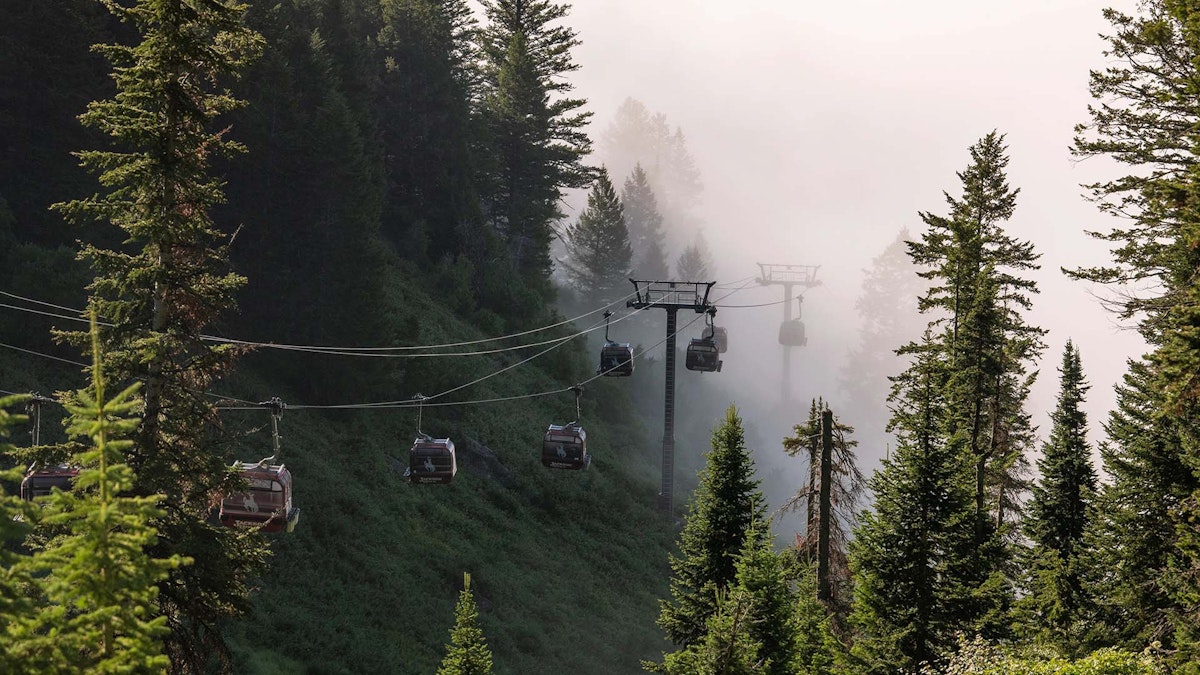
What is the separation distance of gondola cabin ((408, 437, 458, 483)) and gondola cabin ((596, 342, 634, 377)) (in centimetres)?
1308

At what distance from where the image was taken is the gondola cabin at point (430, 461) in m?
29.7

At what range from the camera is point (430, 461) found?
97.6 ft

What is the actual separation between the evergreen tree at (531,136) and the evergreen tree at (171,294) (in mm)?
45800

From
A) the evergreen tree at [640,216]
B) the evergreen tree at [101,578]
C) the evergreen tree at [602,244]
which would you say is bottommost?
the evergreen tree at [101,578]

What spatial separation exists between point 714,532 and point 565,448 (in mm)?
11781

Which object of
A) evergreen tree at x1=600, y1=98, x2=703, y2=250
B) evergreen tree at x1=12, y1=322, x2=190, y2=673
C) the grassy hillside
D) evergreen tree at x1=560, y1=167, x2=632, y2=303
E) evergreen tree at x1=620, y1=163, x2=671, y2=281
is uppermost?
evergreen tree at x1=600, y1=98, x2=703, y2=250

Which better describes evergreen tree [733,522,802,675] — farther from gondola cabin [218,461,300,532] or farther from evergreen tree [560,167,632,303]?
evergreen tree [560,167,632,303]

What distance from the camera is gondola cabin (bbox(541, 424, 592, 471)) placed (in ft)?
111

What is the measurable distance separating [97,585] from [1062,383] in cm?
2398

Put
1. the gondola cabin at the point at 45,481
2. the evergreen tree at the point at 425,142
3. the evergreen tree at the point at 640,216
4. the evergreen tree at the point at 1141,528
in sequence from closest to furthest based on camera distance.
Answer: the gondola cabin at the point at 45,481
the evergreen tree at the point at 1141,528
the evergreen tree at the point at 425,142
the evergreen tree at the point at 640,216

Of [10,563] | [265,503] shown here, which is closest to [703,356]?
[265,503]

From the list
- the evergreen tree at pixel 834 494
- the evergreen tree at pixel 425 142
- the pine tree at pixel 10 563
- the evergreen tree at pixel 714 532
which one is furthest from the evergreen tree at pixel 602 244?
→ the pine tree at pixel 10 563

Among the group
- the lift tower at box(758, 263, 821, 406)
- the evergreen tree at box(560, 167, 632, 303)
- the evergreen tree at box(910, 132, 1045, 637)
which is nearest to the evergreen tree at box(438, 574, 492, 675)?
the evergreen tree at box(910, 132, 1045, 637)

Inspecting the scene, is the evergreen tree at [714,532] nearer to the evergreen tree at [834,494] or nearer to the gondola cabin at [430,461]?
the evergreen tree at [834,494]
